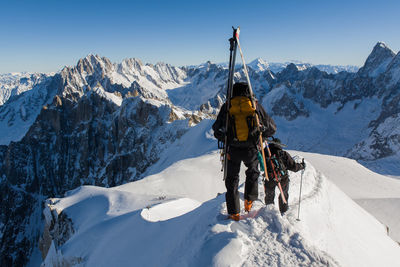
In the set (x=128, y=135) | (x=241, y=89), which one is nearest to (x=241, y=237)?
(x=241, y=89)

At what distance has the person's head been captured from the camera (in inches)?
198

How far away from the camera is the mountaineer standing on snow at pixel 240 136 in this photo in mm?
4875

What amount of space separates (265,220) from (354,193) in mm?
16015

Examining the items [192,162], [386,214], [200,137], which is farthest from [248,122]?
[200,137]

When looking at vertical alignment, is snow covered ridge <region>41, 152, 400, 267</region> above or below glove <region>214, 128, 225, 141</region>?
below

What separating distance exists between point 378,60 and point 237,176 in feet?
729

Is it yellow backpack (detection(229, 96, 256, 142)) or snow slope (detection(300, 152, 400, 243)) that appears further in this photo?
snow slope (detection(300, 152, 400, 243))

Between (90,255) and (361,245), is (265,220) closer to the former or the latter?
(361,245)

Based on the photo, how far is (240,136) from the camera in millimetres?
4887

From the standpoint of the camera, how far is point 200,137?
1912 inches

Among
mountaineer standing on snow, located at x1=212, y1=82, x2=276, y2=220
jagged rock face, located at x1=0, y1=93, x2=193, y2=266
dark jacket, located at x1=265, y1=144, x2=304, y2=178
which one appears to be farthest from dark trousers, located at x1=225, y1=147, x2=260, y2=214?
jagged rock face, located at x1=0, y1=93, x2=193, y2=266

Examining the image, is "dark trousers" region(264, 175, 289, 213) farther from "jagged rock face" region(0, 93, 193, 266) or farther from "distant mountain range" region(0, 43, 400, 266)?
"jagged rock face" region(0, 93, 193, 266)

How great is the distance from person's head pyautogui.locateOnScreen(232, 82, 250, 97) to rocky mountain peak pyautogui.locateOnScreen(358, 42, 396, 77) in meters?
207

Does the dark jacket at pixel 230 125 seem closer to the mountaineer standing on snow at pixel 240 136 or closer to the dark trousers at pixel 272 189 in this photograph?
the mountaineer standing on snow at pixel 240 136
